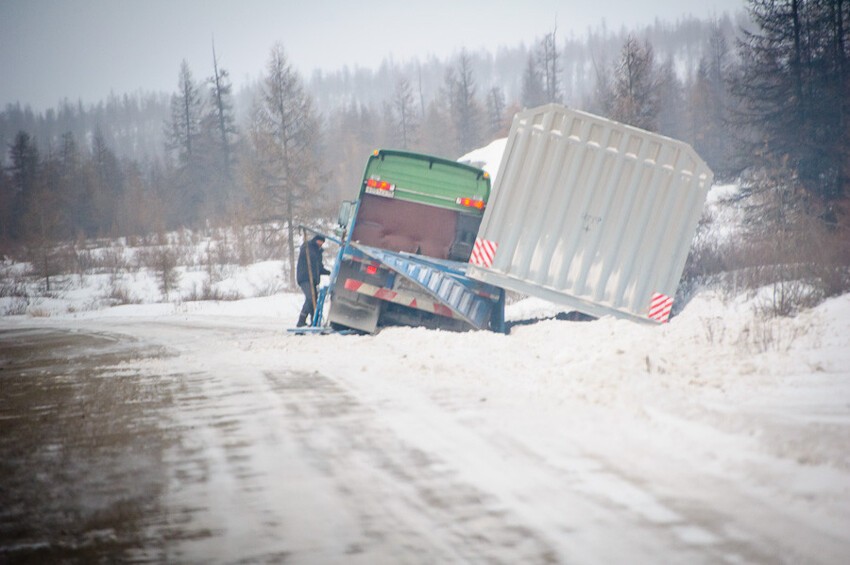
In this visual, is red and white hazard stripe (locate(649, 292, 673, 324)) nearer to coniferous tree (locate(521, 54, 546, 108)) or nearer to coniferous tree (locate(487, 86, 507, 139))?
coniferous tree (locate(487, 86, 507, 139))

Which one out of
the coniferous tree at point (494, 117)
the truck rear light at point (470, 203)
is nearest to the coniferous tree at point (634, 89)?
the truck rear light at point (470, 203)

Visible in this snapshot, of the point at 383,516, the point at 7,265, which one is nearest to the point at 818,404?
the point at 383,516

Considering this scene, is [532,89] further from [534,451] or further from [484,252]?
[534,451]

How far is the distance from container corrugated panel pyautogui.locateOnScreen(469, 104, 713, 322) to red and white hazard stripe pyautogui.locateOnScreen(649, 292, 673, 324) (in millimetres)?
22

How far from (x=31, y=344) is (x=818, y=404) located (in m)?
13.8

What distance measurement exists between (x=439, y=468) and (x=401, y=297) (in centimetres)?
701

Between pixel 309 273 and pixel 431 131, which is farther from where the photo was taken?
pixel 431 131

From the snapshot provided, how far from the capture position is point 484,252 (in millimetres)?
9352

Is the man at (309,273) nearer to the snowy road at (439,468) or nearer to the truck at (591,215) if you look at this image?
the truck at (591,215)

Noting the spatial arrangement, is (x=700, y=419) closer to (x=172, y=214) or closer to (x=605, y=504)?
(x=605, y=504)

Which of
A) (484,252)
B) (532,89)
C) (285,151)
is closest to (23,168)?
(285,151)

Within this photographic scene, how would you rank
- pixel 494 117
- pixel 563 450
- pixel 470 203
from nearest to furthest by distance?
pixel 563 450
pixel 470 203
pixel 494 117

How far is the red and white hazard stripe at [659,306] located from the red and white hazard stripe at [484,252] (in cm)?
256

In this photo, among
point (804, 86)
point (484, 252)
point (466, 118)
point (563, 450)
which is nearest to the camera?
point (563, 450)
